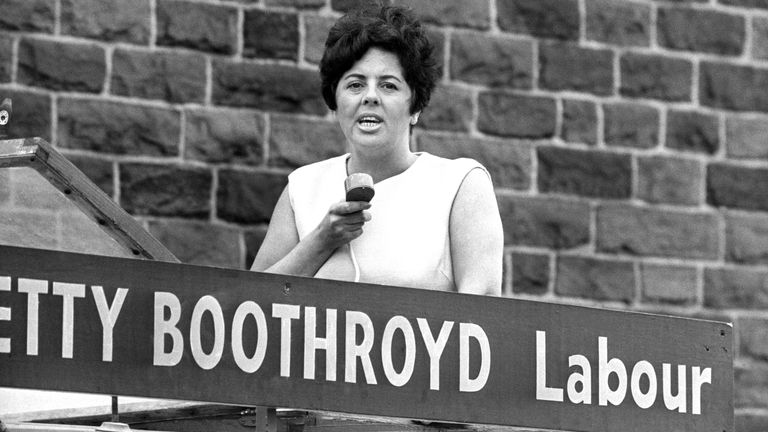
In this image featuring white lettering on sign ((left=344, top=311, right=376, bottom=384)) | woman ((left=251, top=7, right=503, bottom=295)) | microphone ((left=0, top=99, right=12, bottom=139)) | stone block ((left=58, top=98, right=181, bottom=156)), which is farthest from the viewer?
stone block ((left=58, top=98, right=181, bottom=156))

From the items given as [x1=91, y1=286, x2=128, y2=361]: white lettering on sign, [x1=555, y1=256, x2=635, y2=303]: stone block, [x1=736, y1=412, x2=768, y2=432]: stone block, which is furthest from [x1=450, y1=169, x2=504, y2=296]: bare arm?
[x1=736, y1=412, x2=768, y2=432]: stone block

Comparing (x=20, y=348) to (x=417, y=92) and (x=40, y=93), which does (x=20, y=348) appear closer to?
Answer: (x=417, y=92)

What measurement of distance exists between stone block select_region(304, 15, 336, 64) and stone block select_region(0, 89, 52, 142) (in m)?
1.11

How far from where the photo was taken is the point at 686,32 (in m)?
8.55

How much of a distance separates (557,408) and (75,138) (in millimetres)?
3800

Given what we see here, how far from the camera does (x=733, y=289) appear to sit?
847cm

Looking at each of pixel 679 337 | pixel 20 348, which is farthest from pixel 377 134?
pixel 20 348

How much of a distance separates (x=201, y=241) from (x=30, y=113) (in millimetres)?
838

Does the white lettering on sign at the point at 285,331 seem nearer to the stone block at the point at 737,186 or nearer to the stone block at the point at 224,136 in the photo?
the stone block at the point at 224,136

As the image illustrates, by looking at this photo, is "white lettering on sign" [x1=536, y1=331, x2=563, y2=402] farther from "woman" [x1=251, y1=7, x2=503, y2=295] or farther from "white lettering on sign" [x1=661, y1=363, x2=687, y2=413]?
"woman" [x1=251, y1=7, x2=503, y2=295]

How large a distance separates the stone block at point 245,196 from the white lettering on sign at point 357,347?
3.86 meters

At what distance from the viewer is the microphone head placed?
4.25 m

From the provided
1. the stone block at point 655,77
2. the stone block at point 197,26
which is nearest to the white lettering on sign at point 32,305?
the stone block at point 197,26

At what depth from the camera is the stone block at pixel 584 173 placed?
820 cm
